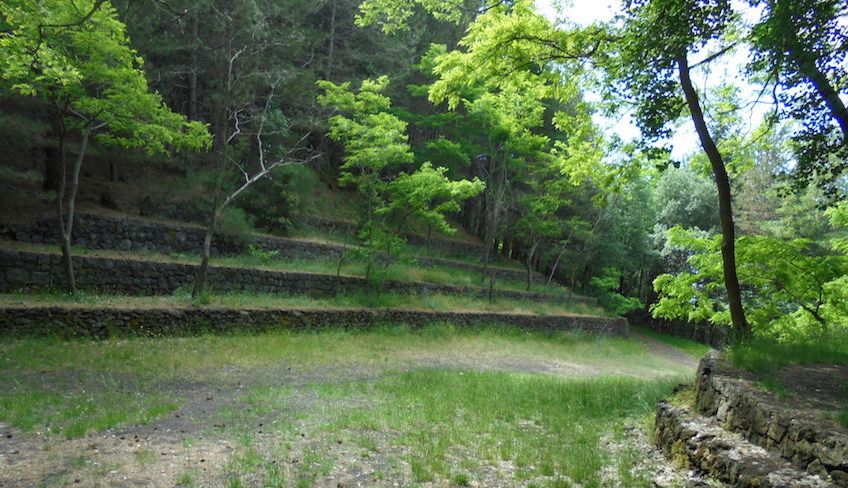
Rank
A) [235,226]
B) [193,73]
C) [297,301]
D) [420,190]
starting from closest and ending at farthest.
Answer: [297,301] → [420,190] → [235,226] → [193,73]

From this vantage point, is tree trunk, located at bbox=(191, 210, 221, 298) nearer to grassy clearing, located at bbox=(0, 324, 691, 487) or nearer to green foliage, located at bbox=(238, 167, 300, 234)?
grassy clearing, located at bbox=(0, 324, 691, 487)

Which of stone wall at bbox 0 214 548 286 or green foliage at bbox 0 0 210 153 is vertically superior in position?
green foliage at bbox 0 0 210 153

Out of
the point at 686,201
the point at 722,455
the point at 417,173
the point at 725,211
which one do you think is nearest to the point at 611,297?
the point at 686,201

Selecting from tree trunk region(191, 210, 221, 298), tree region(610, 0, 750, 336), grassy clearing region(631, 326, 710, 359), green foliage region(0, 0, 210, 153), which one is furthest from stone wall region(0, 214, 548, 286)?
grassy clearing region(631, 326, 710, 359)

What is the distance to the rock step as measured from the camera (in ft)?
12.0

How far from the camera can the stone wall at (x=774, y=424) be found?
3574mm

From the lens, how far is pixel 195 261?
15.7 metres

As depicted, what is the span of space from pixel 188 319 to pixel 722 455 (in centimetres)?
1146

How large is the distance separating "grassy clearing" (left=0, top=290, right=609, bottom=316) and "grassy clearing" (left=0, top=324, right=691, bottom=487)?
132 cm

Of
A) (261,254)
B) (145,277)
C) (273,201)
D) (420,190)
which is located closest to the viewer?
(145,277)

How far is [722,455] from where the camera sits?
4371 mm

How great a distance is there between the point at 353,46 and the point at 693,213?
2089cm

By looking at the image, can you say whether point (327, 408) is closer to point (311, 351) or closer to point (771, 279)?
point (311, 351)

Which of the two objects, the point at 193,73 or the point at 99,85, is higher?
the point at 193,73
